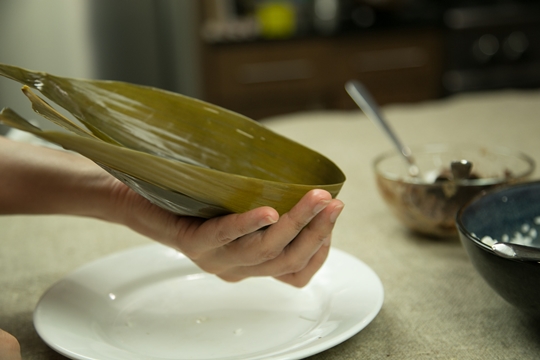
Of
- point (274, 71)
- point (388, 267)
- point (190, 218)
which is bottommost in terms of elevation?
point (274, 71)

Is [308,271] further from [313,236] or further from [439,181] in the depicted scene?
[439,181]

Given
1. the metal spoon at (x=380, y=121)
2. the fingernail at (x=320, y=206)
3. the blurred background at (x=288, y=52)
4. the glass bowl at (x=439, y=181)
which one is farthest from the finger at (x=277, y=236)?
the blurred background at (x=288, y=52)

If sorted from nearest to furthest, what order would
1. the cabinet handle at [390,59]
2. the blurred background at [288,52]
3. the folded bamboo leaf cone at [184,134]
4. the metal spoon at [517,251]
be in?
the metal spoon at [517,251]
the folded bamboo leaf cone at [184,134]
the blurred background at [288,52]
the cabinet handle at [390,59]

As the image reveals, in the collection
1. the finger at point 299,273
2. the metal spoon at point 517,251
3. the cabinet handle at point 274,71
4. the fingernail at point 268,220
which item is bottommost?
the cabinet handle at point 274,71

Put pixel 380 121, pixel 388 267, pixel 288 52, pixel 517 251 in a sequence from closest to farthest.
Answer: pixel 517 251, pixel 388 267, pixel 380 121, pixel 288 52

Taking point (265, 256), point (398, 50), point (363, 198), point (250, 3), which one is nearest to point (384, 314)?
point (265, 256)

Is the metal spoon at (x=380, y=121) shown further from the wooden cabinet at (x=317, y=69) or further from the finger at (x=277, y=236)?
the wooden cabinet at (x=317, y=69)

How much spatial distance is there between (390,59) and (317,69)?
1.25ft

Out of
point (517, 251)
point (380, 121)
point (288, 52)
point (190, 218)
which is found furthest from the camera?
point (288, 52)

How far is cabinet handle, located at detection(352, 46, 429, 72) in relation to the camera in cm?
290

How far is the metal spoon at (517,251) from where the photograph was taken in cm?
44

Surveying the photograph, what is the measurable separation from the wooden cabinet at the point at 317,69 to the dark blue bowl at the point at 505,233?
2334mm

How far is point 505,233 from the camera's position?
607mm

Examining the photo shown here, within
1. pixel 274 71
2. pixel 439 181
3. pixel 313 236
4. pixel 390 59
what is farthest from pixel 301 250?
pixel 390 59
